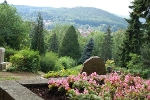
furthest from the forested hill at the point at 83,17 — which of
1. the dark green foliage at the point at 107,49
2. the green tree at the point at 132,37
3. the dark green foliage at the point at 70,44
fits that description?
the green tree at the point at 132,37

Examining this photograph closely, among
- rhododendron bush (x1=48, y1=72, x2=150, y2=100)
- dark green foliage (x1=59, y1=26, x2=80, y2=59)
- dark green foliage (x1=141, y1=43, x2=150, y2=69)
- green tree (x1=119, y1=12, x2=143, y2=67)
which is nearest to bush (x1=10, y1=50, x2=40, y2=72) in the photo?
dark green foliage (x1=141, y1=43, x2=150, y2=69)

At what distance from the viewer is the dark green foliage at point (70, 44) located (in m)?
44.9

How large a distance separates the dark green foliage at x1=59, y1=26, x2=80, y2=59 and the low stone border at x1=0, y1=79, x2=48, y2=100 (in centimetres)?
4013

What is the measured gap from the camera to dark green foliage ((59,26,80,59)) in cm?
4494

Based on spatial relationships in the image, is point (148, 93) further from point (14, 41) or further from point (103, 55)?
point (103, 55)

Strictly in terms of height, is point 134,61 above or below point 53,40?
above

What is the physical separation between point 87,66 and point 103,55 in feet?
142

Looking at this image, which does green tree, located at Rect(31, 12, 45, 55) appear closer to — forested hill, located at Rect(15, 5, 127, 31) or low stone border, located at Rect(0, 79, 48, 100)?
low stone border, located at Rect(0, 79, 48, 100)

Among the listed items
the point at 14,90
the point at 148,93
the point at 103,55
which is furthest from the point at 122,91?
the point at 103,55

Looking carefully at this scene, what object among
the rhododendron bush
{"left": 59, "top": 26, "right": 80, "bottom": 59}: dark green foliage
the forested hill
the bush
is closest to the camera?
the rhododendron bush

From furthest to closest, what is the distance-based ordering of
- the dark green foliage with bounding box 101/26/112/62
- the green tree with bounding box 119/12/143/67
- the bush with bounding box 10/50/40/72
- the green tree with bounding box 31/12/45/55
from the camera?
the dark green foliage with bounding box 101/26/112/62
the green tree with bounding box 31/12/45/55
the green tree with bounding box 119/12/143/67
the bush with bounding box 10/50/40/72

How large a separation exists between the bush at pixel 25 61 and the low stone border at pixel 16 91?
8754 mm

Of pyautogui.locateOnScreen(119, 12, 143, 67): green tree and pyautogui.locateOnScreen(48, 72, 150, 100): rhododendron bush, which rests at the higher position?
pyautogui.locateOnScreen(48, 72, 150, 100): rhododendron bush

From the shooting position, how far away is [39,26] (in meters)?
29.4
